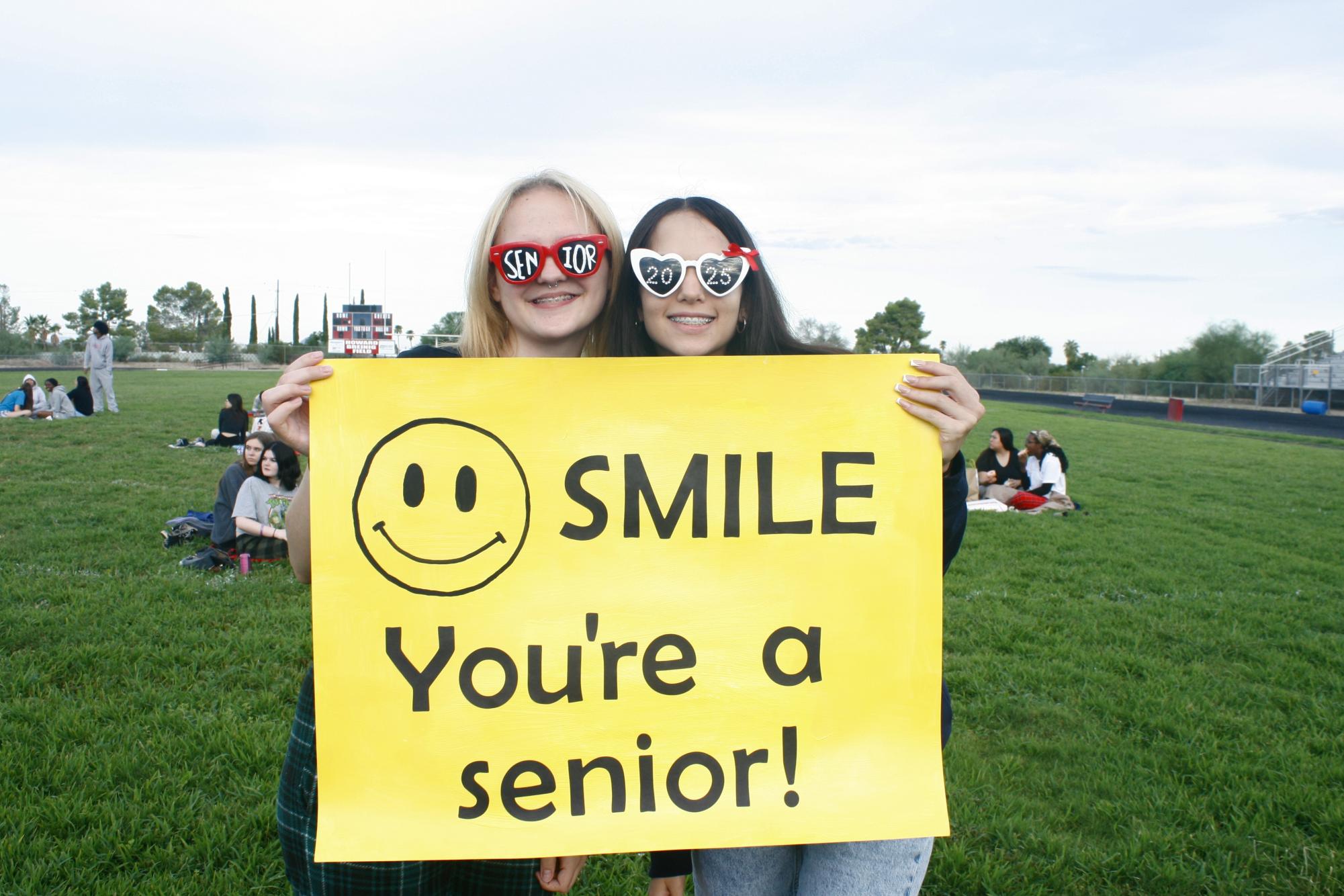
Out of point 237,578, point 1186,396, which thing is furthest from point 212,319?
point 237,578

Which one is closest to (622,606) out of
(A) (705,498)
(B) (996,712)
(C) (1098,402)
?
(A) (705,498)

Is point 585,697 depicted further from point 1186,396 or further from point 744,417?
point 1186,396

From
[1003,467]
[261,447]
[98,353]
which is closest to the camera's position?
[261,447]

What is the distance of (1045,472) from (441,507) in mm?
10415

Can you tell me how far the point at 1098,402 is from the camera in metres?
38.7

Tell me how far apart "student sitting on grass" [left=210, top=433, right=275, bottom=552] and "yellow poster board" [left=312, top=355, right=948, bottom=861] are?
6.07 m

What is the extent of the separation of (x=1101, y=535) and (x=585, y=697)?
869 cm

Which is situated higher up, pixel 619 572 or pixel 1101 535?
pixel 619 572

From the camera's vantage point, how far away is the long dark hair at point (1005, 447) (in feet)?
36.9

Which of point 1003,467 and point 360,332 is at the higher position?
point 360,332

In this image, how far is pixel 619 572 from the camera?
1831 millimetres

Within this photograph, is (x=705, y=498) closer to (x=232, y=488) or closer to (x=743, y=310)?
(x=743, y=310)

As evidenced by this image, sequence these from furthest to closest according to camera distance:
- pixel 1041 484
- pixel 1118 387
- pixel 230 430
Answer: pixel 1118 387 < pixel 230 430 < pixel 1041 484

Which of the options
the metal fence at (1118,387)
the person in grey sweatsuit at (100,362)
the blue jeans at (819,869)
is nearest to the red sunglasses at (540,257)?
the blue jeans at (819,869)
